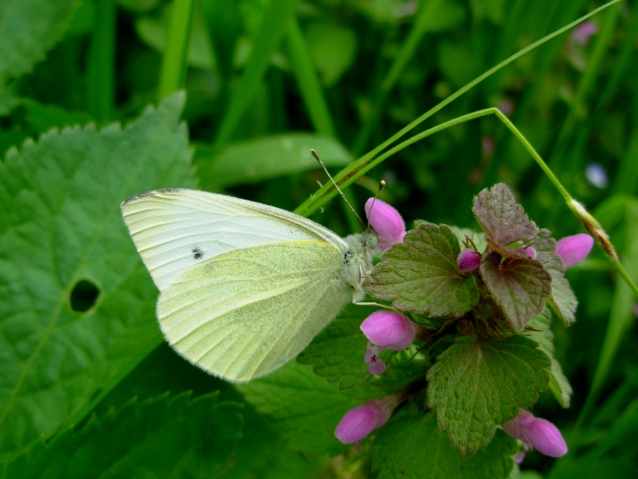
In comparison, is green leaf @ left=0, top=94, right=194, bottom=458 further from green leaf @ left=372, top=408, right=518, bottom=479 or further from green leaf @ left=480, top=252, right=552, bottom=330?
green leaf @ left=480, top=252, right=552, bottom=330

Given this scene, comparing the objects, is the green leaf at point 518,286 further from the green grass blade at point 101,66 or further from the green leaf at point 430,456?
the green grass blade at point 101,66

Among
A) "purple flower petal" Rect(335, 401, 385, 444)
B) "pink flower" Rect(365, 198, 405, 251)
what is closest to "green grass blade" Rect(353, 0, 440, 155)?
"pink flower" Rect(365, 198, 405, 251)

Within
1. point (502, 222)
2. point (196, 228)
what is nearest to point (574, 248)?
point (502, 222)

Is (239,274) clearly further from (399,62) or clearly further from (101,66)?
(399,62)

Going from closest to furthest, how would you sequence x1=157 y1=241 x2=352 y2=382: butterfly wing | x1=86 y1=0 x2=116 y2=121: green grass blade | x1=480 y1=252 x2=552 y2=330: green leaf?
1. x1=480 y1=252 x2=552 y2=330: green leaf
2. x1=157 y1=241 x2=352 y2=382: butterfly wing
3. x1=86 y1=0 x2=116 y2=121: green grass blade

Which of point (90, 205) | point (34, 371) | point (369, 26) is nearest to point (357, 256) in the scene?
point (90, 205)

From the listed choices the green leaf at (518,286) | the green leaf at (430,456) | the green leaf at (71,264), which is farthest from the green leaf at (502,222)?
the green leaf at (71,264)

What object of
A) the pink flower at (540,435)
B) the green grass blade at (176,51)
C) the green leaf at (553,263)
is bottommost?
the pink flower at (540,435)

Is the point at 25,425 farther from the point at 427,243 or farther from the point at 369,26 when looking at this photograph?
the point at 369,26
